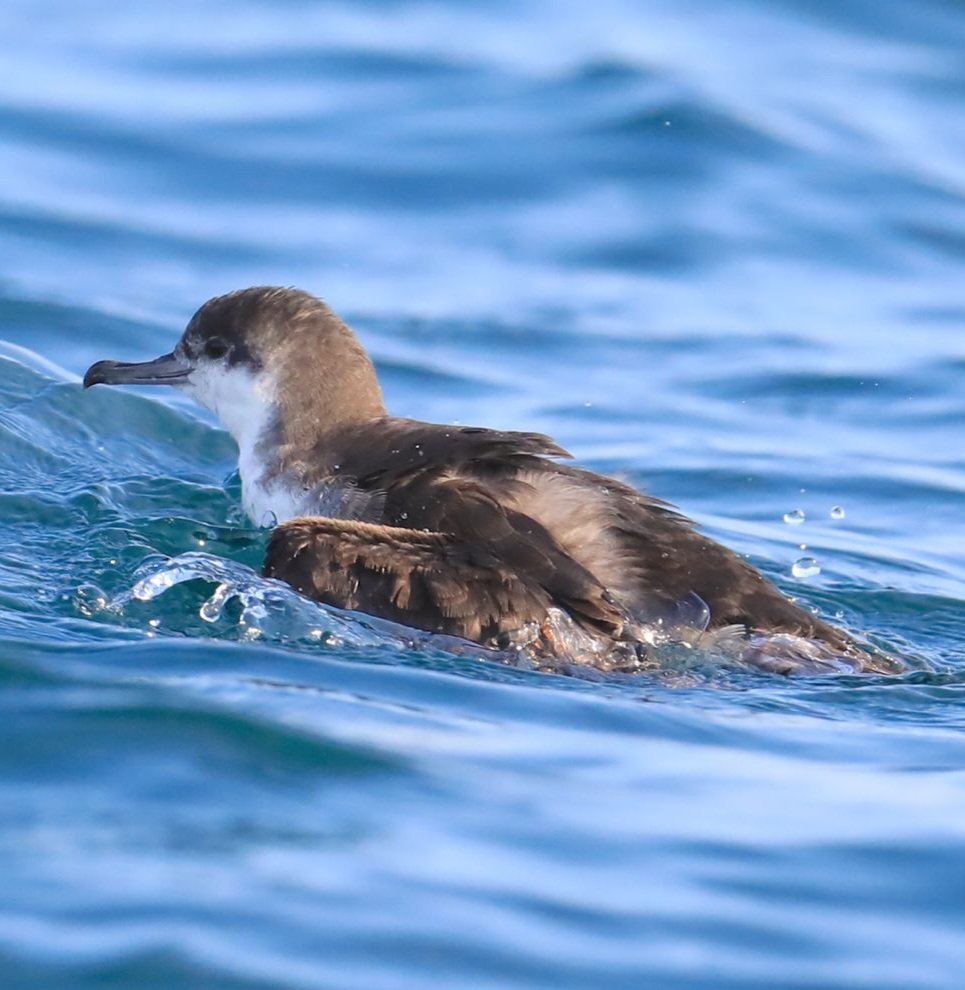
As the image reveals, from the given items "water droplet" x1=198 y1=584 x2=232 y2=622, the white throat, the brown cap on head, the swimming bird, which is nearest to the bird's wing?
the swimming bird

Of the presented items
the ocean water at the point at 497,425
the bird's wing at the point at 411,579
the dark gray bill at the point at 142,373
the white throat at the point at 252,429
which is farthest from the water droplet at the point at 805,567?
the dark gray bill at the point at 142,373

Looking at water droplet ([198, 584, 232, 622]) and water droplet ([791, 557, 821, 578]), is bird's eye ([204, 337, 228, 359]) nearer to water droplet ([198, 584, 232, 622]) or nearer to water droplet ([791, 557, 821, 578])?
water droplet ([198, 584, 232, 622])

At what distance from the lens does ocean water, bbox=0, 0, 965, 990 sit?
4.95 m

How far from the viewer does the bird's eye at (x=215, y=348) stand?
27.9 feet

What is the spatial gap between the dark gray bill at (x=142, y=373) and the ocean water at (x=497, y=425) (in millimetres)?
427

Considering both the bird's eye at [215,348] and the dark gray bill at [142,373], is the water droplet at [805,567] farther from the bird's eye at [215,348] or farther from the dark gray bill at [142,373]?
the dark gray bill at [142,373]

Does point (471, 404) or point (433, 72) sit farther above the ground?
point (433, 72)

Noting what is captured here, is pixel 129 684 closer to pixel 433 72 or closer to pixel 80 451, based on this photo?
pixel 80 451

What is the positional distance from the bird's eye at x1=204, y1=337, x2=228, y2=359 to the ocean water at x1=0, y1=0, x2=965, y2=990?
663mm

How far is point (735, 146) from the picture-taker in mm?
14203

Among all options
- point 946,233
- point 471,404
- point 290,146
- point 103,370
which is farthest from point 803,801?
point 290,146

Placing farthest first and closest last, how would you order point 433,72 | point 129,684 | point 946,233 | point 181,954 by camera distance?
point 433,72 < point 946,233 < point 129,684 < point 181,954

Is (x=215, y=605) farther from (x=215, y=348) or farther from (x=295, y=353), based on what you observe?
(x=215, y=348)

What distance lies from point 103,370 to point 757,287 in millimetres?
4969
